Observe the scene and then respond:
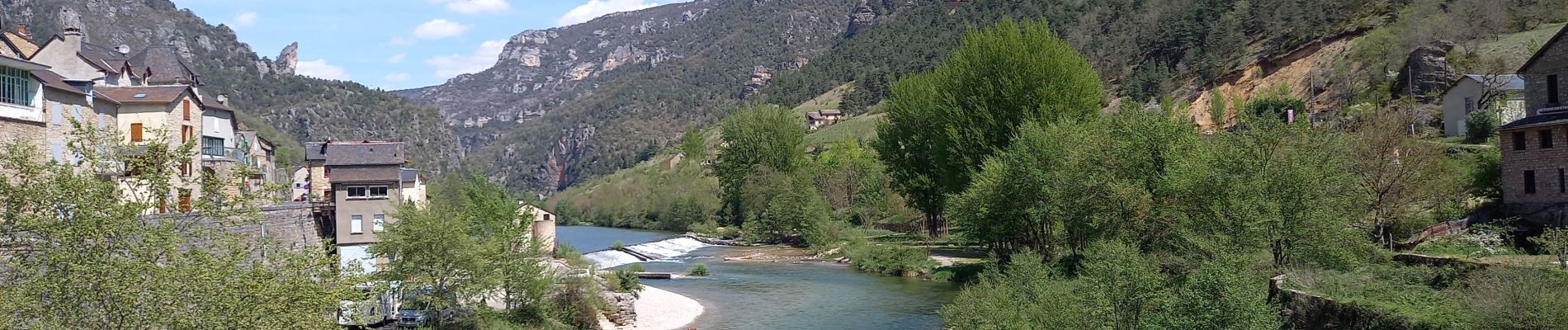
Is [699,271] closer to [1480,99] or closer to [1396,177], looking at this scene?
[1396,177]

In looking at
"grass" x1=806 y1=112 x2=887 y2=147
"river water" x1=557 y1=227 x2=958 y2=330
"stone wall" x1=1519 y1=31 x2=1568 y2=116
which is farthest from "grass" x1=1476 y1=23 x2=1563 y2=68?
"grass" x1=806 y1=112 x2=887 y2=147

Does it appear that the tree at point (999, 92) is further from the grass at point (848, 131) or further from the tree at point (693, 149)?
the tree at point (693, 149)

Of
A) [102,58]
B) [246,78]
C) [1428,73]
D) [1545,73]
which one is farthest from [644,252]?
[246,78]

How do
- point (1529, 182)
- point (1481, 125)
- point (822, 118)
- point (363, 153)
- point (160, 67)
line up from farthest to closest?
point (822, 118), point (160, 67), point (1481, 125), point (363, 153), point (1529, 182)

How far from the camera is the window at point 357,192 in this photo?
1532 inches

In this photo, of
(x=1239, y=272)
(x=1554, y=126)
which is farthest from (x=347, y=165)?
(x=1554, y=126)

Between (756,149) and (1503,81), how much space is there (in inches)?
2185

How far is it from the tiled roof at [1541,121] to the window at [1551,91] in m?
0.95

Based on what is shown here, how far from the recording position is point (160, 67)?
53.8 meters

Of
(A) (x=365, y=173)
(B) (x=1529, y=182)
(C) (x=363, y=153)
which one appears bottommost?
(B) (x=1529, y=182)

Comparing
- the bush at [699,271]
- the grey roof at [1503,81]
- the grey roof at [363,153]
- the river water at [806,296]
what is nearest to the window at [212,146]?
the grey roof at [363,153]

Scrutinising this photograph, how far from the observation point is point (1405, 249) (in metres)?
28.5

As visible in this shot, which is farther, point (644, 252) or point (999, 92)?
point (644, 252)

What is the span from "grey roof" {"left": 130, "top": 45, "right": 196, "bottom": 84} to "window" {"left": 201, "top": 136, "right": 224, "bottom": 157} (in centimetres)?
565
